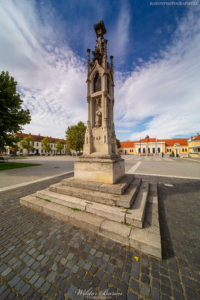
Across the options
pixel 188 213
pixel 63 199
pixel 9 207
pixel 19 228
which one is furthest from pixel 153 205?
pixel 9 207

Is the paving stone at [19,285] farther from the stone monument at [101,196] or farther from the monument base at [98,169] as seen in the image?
the monument base at [98,169]

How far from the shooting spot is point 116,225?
2426 millimetres

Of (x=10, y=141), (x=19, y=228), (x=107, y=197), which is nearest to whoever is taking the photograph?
(x=19, y=228)

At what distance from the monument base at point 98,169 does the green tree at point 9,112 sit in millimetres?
11031

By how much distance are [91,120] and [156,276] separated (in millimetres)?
4793

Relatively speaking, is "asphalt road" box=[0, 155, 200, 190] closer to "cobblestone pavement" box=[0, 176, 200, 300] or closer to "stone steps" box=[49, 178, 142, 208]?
"stone steps" box=[49, 178, 142, 208]

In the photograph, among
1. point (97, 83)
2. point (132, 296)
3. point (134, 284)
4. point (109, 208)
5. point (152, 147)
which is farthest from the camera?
point (152, 147)

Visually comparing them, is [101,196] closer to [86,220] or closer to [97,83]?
[86,220]

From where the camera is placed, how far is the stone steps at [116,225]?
2008mm

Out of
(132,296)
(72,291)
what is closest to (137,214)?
(132,296)

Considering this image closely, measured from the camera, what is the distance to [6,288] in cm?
145

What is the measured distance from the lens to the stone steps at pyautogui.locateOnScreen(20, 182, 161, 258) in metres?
2.01

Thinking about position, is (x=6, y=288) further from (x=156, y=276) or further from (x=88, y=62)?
(x=88, y=62)

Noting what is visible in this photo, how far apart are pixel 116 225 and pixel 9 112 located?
14574mm
